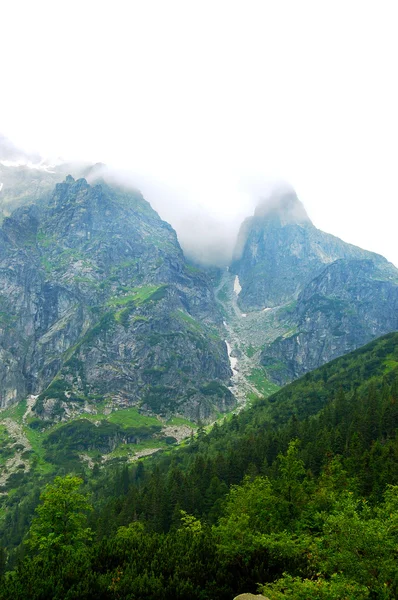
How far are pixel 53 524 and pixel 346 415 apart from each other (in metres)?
119

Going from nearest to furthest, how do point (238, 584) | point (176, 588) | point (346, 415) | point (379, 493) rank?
point (176, 588) < point (238, 584) < point (379, 493) < point (346, 415)

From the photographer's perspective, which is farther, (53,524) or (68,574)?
(53,524)

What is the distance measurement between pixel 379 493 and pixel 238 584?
1817 inches

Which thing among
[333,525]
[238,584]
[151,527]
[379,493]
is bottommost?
[151,527]

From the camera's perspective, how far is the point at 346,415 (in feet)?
476

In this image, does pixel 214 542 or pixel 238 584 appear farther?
pixel 214 542

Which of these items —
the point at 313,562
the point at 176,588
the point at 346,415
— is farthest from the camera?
the point at 346,415

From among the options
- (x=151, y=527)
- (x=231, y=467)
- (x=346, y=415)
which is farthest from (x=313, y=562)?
(x=346, y=415)

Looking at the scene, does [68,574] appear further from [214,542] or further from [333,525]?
[333,525]

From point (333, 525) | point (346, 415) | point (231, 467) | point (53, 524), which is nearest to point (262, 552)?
point (333, 525)

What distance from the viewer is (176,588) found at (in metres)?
27.7

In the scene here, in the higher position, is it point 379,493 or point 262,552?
point 262,552

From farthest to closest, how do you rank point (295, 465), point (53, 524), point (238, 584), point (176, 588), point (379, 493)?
point (379, 493), point (295, 465), point (53, 524), point (238, 584), point (176, 588)

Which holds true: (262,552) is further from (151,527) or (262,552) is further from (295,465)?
(151,527)
